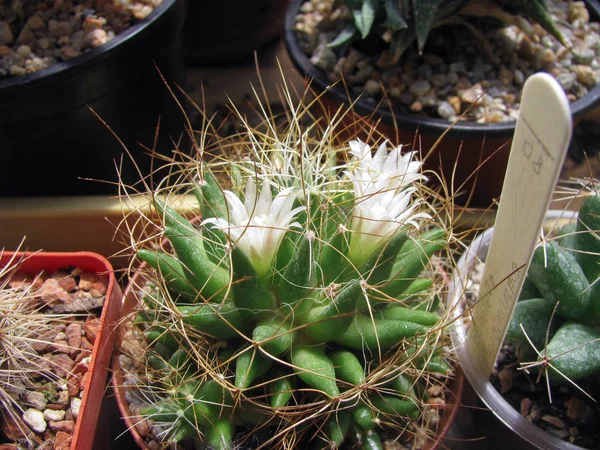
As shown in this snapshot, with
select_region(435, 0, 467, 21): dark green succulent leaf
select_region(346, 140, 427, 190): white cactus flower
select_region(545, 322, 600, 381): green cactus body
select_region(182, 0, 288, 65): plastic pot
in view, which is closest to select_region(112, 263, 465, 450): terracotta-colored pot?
select_region(545, 322, 600, 381): green cactus body

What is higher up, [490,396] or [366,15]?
[366,15]

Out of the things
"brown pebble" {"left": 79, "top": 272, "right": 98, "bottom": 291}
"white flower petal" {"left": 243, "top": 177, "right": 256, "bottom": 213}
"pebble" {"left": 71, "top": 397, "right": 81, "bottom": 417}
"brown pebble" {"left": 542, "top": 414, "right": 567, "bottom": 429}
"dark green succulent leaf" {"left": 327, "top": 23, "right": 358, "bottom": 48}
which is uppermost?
"white flower petal" {"left": 243, "top": 177, "right": 256, "bottom": 213}

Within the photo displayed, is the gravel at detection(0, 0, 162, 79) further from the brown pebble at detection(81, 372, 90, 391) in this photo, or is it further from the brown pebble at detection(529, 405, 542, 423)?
the brown pebble at detection(529, 405, 542, 423)

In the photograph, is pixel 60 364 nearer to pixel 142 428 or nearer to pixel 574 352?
pixel 142 428

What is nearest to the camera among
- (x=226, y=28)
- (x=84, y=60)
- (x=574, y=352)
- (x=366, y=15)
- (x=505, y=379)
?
(x=574, y=352)

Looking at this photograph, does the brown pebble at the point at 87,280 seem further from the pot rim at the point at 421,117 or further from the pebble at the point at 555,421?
the pebble at the point at 555,421

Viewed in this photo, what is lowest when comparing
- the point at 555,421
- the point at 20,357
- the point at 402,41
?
the point at 555,421

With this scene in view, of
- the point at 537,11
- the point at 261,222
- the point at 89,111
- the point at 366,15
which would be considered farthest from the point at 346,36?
the point at 261,222

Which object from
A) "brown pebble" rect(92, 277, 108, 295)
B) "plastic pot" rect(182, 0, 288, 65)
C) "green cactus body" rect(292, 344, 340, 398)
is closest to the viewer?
"green cactus body" rect(292, 344, 340, 398)
